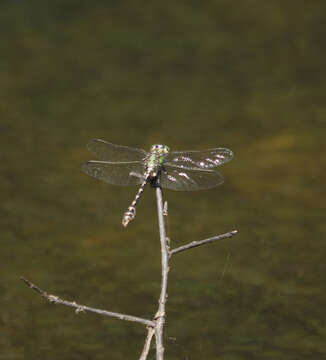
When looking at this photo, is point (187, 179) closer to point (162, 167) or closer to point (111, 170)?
point (162, 167)

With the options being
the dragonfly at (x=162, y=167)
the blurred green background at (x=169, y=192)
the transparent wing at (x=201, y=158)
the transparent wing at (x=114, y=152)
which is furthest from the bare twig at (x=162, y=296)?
the blurred green background at (x=169, y=192)

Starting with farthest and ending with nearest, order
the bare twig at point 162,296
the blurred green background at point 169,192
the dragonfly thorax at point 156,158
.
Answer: the blurred green background at point 169,192 < the dragonfly thorax at point 156,158 < the bare twig at point 162,296

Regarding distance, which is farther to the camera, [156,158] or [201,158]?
[201,158]

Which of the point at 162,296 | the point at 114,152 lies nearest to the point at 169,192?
the point at 114,152

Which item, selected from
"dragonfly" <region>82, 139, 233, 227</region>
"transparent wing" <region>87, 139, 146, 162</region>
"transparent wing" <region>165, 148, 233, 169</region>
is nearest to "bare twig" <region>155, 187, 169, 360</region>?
"dragonfly" <region>82, 139, 233, 227</region>

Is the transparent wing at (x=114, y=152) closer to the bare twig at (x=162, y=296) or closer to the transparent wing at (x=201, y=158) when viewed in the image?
the transparent wing at (x=201, y=158)

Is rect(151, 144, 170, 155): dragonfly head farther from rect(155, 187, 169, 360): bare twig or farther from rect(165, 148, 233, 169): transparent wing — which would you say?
rect(155, 187, 169, 360): bare twig

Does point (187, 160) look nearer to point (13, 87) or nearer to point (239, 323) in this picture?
point (239, 323)
